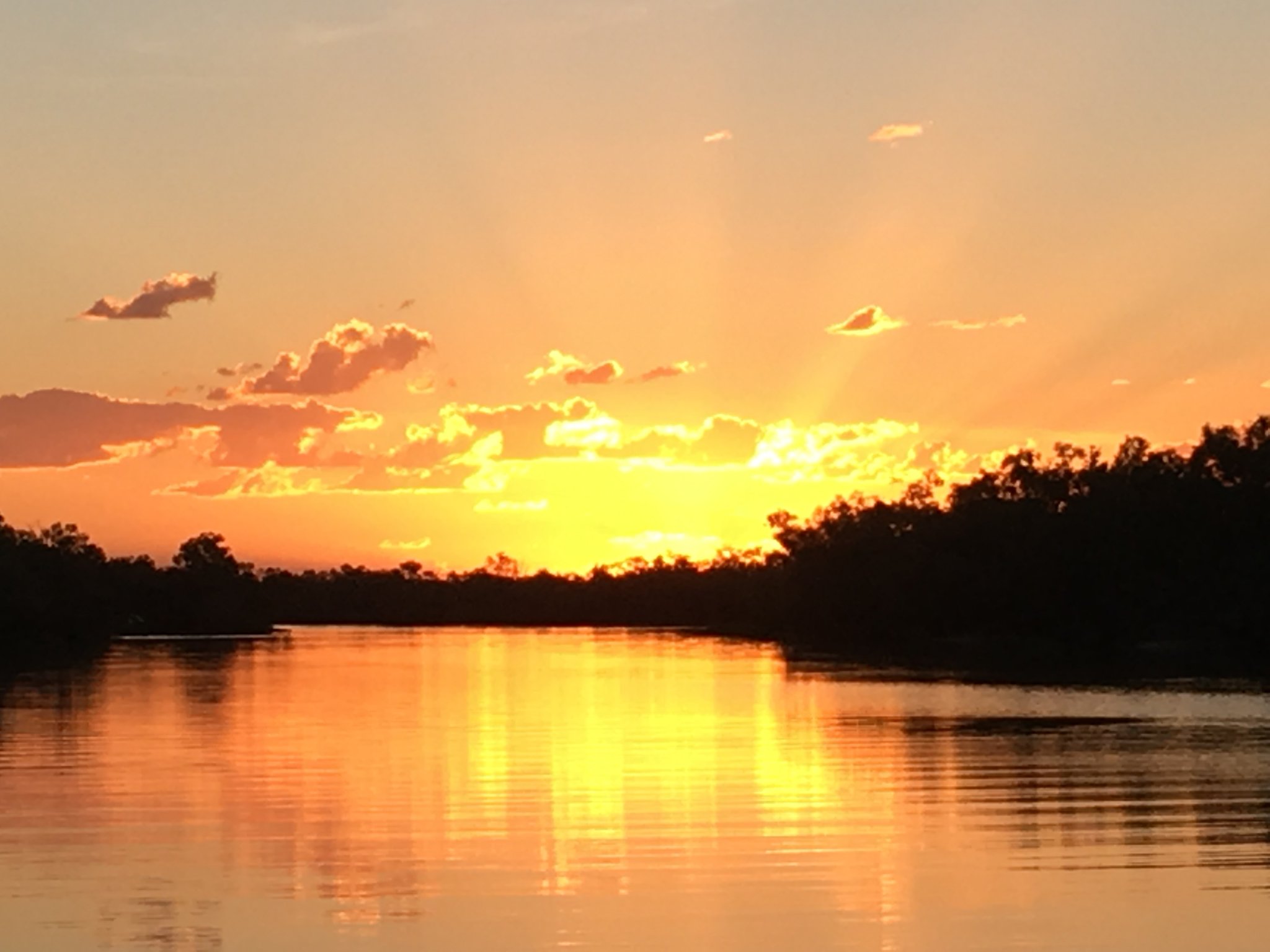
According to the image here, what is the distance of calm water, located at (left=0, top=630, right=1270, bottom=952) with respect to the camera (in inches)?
685

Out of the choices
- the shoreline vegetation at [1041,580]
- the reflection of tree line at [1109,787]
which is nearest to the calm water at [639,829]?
the reflection of tree line at [1109,787]

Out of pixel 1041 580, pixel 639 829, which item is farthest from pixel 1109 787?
pixel 1041 580

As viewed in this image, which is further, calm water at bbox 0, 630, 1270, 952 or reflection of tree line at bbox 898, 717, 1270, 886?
reflection of tree line at bbox 898, 717, 1270, 886

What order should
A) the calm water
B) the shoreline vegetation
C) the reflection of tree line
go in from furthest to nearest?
the shoreline vegetation → the reflection of tree line → the calm water

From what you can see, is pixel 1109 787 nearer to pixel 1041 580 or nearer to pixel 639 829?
pixel 639 829

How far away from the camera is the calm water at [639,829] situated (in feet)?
57.1

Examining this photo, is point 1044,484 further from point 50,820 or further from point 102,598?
point 50,820

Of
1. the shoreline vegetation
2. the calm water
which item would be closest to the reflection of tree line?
the calm water

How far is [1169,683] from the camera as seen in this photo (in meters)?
62.5

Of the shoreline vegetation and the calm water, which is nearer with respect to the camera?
the calm water

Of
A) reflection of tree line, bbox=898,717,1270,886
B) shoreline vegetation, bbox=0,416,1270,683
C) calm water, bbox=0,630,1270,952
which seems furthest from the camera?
shoreline vegetation, bbox=0,416,1270,683

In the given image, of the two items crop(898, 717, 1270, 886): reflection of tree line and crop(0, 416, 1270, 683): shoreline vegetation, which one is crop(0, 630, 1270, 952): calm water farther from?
crop(0, 416, 1270, 683): shoreline vegetation

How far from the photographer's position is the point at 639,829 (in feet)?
78.6

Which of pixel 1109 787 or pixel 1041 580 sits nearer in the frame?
pixel 1109 787
